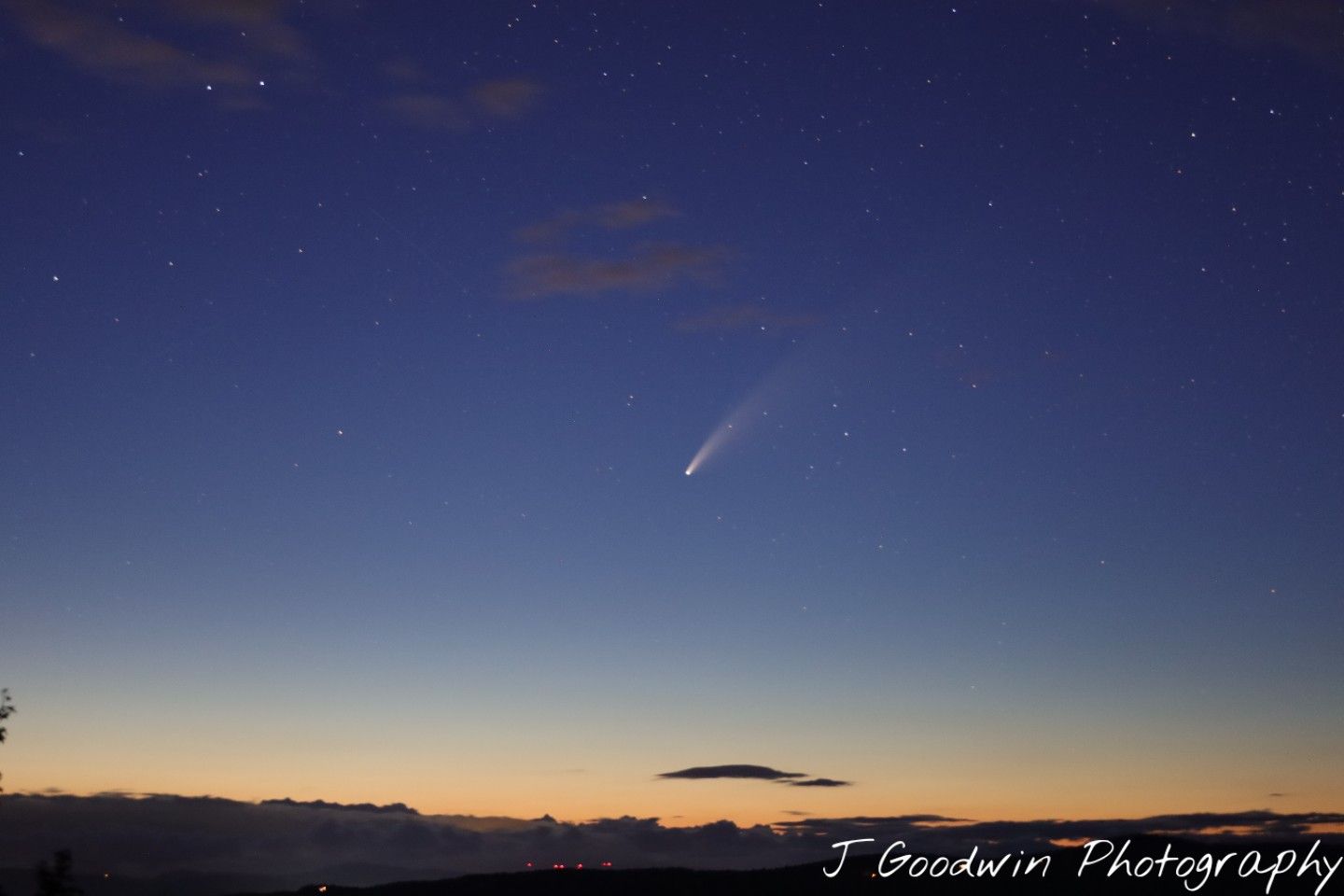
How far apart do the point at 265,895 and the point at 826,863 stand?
176ft

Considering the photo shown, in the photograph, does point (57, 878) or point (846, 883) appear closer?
point (57, 878)

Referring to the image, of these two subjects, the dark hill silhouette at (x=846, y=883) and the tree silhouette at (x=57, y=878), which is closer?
the tree silhouette at (x=57, y=878)

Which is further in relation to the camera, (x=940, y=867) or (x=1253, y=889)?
(x=940, y=867)

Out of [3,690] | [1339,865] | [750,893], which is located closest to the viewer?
[3,690]

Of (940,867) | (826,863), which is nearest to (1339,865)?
(940,867)

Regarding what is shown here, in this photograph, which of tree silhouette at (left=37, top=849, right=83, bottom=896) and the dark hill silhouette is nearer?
tree silhouette at (left=37, top=849, right=83, bottom=896)

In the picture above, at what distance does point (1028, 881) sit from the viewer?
9800 cm

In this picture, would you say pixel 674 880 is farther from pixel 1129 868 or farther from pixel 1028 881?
pixel 1129 868

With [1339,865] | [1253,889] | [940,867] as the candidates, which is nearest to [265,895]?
[940,867]

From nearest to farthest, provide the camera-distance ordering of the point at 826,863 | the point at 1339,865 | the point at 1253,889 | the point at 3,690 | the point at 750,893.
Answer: the point at 3,690
the point at 1253,889
the point at 1339,865
the point at 750,893
the point at 826,863

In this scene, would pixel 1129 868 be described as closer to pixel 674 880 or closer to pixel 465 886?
pixel 674 880

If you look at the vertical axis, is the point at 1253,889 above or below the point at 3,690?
below

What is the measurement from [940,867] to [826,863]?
64.4 feet

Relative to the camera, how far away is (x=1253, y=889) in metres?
85.6
